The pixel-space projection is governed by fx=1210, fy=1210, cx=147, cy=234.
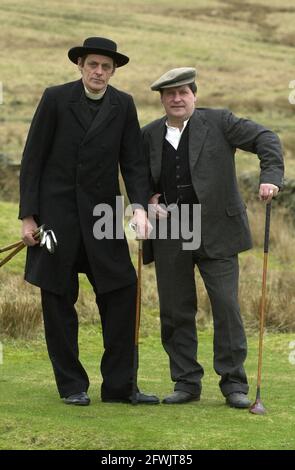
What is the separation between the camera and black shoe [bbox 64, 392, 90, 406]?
24.9 feet

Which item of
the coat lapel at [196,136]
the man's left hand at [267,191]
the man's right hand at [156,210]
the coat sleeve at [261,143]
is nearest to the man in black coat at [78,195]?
the man's right hand at [156,210]

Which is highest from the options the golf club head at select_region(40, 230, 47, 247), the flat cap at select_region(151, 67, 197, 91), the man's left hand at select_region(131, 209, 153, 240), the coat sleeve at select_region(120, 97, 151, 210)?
the flat cap at select_region(151, 67, 197, 91)

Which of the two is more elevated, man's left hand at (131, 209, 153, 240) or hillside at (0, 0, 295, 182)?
hillside at (0, 0, 295, 182)

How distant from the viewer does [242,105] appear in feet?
142

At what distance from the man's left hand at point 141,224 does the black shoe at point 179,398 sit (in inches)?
42.3

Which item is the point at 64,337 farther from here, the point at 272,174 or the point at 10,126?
the point at 10,126

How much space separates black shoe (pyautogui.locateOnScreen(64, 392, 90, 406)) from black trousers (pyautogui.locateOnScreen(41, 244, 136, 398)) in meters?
→ 0.04

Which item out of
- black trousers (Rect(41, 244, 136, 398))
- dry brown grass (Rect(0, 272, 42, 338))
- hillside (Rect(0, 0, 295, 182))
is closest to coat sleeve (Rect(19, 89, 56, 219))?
black trousers (Rect(41, 244, 136, 398))

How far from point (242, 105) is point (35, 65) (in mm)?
21730

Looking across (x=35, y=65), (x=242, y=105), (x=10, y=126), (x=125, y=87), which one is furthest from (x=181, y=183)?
(x=35, y=65)

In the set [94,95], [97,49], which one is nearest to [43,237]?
[94,95]

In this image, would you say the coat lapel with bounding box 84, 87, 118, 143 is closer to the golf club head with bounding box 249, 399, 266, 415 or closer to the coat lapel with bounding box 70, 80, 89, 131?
the coat lapel with bounding box 70, 80, 89, 131

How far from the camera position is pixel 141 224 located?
24.9 ft

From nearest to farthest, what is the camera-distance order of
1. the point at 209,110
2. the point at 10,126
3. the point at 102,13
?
the point at 209,110 → the point at 10,126 → the point at 102,13
